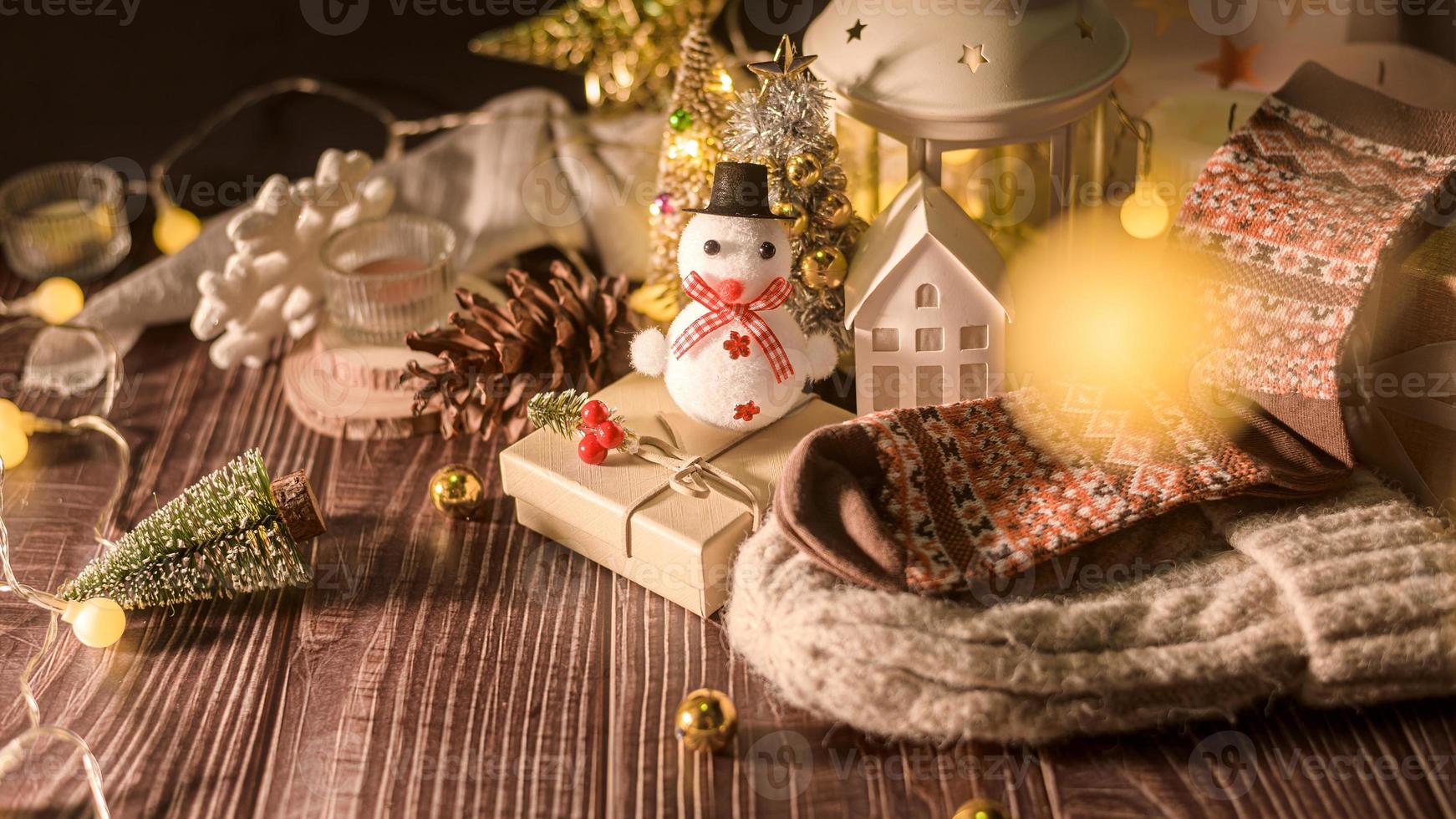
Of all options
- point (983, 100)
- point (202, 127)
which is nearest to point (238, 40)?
point (202, 127)

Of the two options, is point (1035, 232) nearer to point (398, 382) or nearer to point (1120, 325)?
point (1120, 325)

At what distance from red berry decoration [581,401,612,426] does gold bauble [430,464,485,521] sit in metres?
0.12

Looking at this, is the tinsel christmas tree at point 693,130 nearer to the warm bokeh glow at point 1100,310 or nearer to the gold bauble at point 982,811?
the warm bokeh glow at point 1100,310

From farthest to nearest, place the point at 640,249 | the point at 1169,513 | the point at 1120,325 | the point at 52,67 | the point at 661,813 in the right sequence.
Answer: the point at 52,67 < the point at 640,249 < the point at 1120,325 < the point at 1169,513 < the point at 661,813

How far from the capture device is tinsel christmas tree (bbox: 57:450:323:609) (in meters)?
0.89

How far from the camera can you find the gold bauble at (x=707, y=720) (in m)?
0.76

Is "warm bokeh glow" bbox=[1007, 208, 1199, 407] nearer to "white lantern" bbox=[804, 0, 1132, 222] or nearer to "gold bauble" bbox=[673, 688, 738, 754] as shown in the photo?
"white lantern" bbox=[804, 0, 1132, 222]

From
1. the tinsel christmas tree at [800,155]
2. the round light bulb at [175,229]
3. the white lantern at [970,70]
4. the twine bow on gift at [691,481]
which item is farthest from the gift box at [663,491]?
the round light bulb at [175,229]

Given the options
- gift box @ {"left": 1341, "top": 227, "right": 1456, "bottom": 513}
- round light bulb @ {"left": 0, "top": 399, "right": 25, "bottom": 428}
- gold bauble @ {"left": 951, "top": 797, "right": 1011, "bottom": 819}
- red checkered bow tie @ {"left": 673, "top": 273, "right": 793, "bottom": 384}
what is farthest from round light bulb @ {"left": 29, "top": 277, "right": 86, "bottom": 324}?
gift box @ {"left": 1341, "top": 227, "right": 1456, "bottom": 513}

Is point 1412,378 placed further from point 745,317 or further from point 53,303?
point 53,303

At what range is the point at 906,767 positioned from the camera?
2.50 feet

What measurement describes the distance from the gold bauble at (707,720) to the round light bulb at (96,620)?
0.40m

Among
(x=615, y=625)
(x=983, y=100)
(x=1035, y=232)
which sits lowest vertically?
(x=615, y=625)

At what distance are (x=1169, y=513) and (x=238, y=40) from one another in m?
1.04
